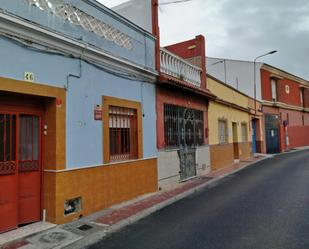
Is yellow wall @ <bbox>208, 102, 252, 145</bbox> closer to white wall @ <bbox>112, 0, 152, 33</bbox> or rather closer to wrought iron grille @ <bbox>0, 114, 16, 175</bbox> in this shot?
white wall @ <bbox>112, 0, 152, 33</bbox>

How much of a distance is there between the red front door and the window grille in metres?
2.09

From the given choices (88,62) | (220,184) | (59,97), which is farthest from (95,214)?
(220,184)

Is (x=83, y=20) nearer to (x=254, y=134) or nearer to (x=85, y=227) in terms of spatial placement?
(x=85, y=227)

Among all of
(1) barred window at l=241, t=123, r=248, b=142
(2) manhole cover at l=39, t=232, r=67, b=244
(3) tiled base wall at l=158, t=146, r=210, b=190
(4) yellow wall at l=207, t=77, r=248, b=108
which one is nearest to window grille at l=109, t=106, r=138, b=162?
(3) tiled base wall at l=158, t=146, r=210, b=190

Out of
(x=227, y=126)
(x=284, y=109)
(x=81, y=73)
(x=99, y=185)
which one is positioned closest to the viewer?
(x=81, y=73)

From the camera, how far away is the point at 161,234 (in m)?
5.27

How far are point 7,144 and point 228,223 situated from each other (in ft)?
14.7

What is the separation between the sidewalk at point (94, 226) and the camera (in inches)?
185

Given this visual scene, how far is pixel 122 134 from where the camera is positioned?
7957 millimetres

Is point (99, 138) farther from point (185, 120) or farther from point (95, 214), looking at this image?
point (185, 120)

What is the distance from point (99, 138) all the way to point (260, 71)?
21839 millimetres

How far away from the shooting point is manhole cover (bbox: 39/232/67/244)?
15.7 ft

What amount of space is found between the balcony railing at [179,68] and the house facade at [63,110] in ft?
7.53

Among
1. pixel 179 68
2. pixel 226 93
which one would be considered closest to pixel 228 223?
pixel 179 68
